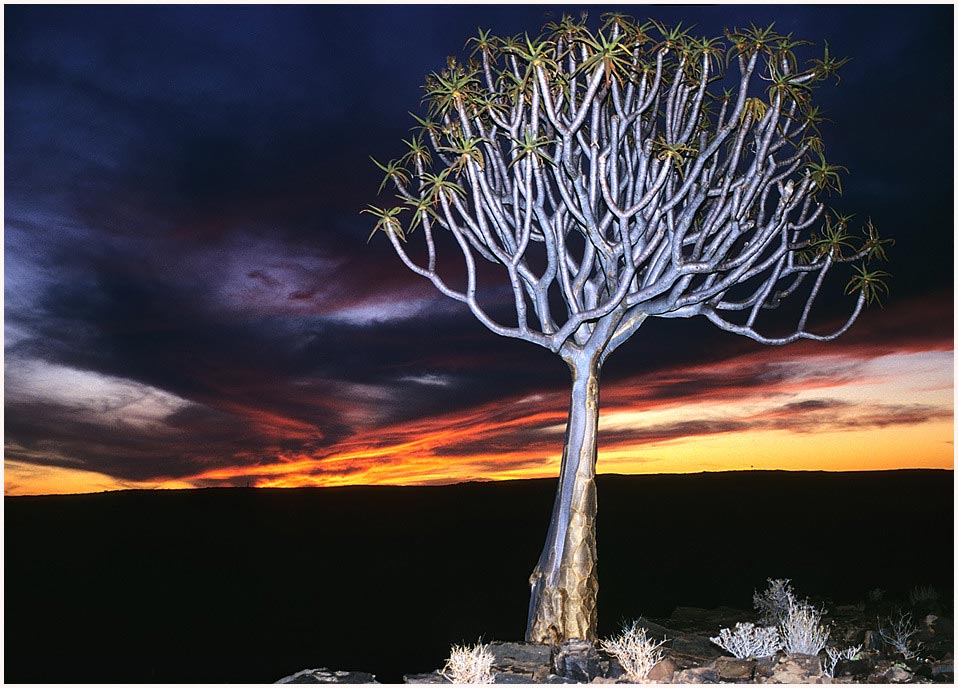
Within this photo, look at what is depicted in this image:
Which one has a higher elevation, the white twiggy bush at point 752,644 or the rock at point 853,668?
the white twiggy bush at point 752,644

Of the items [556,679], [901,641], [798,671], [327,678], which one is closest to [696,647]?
[901,641]

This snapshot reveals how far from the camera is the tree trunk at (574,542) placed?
7637 mm

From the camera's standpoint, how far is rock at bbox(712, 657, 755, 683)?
6145 millimetres

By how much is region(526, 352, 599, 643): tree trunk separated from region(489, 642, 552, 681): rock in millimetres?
537

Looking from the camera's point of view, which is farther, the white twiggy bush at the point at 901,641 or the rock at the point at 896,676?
the white twiggy bush at the point at 901,641

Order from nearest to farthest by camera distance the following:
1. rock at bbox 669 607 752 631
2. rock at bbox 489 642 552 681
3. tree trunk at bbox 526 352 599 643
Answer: rock at bbox 489 642 552 681 → tree trunk at bbox 526 352 599 643 → rock at bbox 669 607 752 631

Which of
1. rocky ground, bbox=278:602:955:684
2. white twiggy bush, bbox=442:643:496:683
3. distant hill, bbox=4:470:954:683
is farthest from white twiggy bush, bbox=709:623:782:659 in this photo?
distant hill, bbox=4:470:954:683

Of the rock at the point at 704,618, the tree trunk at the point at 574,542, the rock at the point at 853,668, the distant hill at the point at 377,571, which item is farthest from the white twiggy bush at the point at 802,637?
the distant hill at the point at 377,571

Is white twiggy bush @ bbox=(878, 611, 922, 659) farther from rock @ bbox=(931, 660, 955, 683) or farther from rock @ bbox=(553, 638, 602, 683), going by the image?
rock @ bbox=(553, 638, 602, 683)

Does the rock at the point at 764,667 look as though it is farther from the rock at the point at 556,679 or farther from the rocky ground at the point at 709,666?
the rock at the point at 556,679

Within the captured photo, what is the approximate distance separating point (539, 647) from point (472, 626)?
29.8ft

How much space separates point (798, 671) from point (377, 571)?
17.3 m

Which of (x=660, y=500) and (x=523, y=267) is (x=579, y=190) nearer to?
(x=523, y=267)

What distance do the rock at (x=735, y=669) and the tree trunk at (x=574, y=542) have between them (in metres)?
1.57
